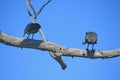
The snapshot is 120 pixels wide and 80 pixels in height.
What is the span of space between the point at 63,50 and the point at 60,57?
293 mm

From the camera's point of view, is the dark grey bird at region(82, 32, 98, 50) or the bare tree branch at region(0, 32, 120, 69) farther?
the dark grey bird at region(82, 32, 98, 50)

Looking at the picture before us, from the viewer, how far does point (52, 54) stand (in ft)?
22.3

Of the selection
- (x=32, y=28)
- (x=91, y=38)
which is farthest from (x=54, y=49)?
(x=91, y=38)

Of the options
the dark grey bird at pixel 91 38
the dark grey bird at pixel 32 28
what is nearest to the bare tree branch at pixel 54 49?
the dark grey bird at pixel 32 28

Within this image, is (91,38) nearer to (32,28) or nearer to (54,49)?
(54,49)

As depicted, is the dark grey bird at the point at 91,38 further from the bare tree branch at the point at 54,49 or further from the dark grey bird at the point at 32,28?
the dark grey bird at the point at 32,28

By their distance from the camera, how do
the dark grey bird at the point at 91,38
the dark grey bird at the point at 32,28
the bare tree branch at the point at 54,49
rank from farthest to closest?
1. the dark grey bird at the point at 91,38
2. the dark grey bird at the point at 32,28
3. the bare tree branch at the point at 54,49

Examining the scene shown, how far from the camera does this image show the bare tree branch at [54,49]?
254 inches

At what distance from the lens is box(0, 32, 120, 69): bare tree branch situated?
6.46 metres

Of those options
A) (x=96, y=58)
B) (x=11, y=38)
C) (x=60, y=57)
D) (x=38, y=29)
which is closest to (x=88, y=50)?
(x=96, y=58)

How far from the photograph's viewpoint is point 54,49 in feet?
22.4

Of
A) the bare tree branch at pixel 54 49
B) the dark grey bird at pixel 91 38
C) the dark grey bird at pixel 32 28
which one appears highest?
the dark grey bird at pixel 91 38

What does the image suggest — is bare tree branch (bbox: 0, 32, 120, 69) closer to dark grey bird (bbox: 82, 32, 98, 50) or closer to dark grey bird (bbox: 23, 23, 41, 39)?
dark grey bird (bbox: 23, 23, 41, 39)

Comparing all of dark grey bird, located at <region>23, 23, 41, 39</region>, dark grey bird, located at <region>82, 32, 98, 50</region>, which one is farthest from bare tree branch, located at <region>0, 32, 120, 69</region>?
dark grey bird, located at <region>82, 32, 98, 50</region>
